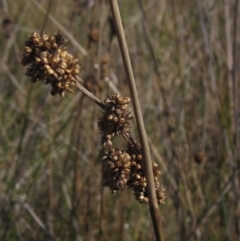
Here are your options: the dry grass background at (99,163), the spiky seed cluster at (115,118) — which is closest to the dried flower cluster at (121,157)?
the spiky seed cluster at (115,118)

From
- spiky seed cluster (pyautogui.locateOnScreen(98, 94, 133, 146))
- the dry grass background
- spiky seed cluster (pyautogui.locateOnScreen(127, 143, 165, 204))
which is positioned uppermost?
the dry grass background

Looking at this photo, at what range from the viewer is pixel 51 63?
632 mm

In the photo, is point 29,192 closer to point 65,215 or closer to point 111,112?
point 65,215

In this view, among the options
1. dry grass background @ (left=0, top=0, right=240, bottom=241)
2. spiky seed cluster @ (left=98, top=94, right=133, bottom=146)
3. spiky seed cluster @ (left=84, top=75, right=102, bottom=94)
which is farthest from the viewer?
dry grass background @ (left=0, top=0, right=240, bottom=241)

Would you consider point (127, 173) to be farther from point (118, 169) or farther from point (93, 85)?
point (93, 85)

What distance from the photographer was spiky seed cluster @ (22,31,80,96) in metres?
0.63

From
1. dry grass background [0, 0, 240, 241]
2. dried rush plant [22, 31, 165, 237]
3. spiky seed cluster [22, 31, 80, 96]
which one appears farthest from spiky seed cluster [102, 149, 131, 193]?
dry grass background [0, 0, 240, 241]

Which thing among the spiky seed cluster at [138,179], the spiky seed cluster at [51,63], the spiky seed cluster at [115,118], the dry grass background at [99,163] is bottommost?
the spiky seed cluster at [138,179]

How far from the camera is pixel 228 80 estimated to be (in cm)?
176

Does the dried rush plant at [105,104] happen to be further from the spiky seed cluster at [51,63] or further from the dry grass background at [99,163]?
the dry grass background at [99,163]

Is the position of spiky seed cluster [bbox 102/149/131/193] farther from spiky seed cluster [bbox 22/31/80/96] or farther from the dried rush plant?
spiky seed cluster [bbox 22/31/80/96]

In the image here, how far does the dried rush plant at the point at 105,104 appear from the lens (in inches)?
24.9

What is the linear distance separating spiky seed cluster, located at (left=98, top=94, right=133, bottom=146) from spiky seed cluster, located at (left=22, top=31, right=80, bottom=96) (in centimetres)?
6

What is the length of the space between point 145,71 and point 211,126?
680 mm
